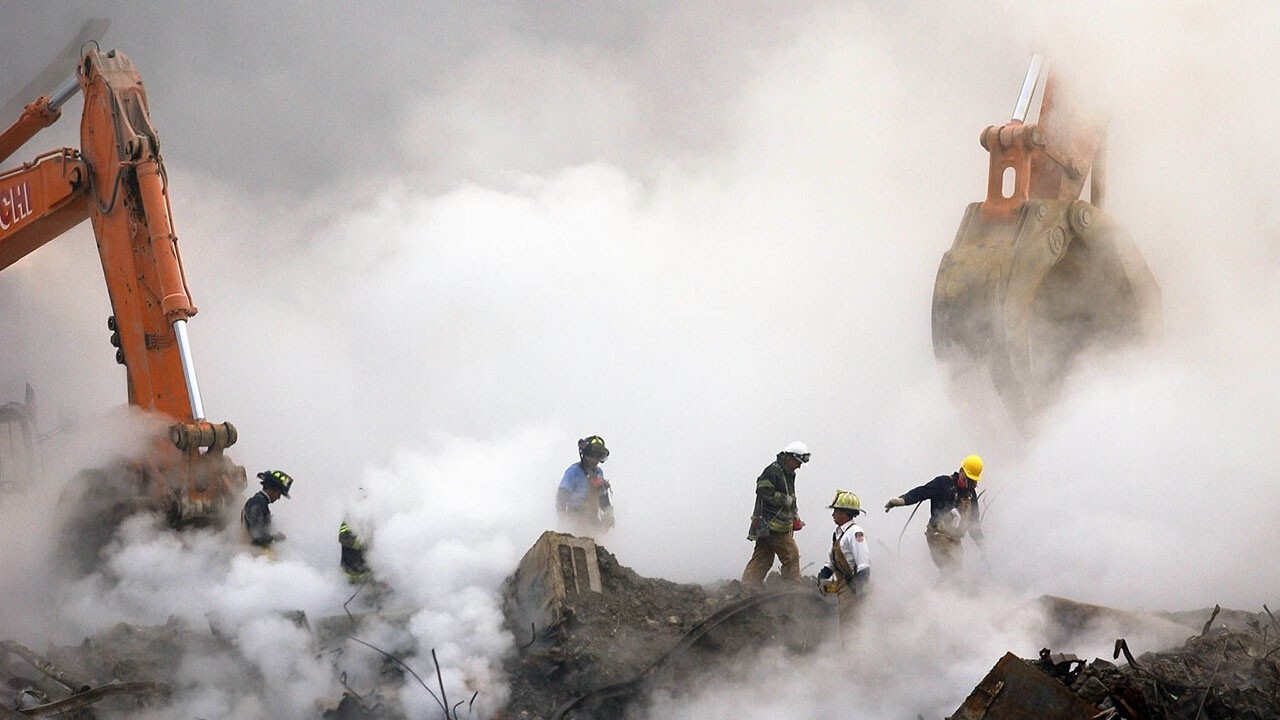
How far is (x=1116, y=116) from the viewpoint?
13.0 meters

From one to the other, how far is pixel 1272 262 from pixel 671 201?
8.18 meters

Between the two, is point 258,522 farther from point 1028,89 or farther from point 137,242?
point 1028,89

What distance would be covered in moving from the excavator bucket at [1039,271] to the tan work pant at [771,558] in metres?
2.11

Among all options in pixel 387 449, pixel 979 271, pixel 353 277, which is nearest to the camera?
pixel 979 271

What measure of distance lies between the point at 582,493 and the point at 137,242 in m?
3.91

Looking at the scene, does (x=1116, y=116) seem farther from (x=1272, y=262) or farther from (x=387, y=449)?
(x=387, y=449)

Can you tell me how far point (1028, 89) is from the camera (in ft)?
39.8

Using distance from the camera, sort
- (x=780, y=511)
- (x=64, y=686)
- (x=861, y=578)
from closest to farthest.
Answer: (x=64, y=686) → (x=861, y=578) → (x=780, y=511)

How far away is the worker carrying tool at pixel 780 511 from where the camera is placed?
36.7 ft

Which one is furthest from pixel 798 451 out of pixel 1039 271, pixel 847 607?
pixel 1039 271

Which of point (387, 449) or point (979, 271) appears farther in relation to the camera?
point (387, 449)

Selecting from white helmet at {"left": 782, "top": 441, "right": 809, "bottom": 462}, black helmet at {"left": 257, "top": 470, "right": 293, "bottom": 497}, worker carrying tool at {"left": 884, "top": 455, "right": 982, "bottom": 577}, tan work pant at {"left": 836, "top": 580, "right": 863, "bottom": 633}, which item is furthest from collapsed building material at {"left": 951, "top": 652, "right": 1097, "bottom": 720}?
black helmet at {"left": 257, "top": 470, "right": 293, "bottom": 497}

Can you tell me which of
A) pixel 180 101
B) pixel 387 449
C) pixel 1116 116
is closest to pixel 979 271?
pixel 1116 116

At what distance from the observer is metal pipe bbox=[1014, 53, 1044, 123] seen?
39.4 feet
